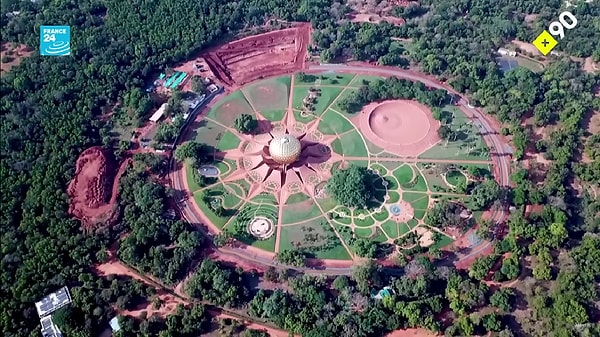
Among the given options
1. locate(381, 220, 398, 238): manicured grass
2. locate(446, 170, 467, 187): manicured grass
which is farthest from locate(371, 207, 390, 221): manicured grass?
locate(446, 170, 467, 187): manicured grass

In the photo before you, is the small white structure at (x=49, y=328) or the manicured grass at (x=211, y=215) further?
the manicured grass at (x=211, y=215)

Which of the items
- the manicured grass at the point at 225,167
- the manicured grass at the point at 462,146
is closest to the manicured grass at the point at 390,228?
the manicured grass at the point at 462,146

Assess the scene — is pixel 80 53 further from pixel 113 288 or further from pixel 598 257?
pixel 598 257

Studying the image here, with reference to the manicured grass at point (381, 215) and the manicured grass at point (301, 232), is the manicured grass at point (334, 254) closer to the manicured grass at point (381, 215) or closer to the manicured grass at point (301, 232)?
the manicured grass at point (301, 232)

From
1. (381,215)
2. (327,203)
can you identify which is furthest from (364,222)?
(327,203)

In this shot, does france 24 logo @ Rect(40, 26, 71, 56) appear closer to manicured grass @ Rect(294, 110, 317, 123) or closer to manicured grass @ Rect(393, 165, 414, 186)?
manicured grass @ Rect(294, 110, 317, 123)

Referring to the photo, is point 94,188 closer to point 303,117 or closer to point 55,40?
point 303,117
